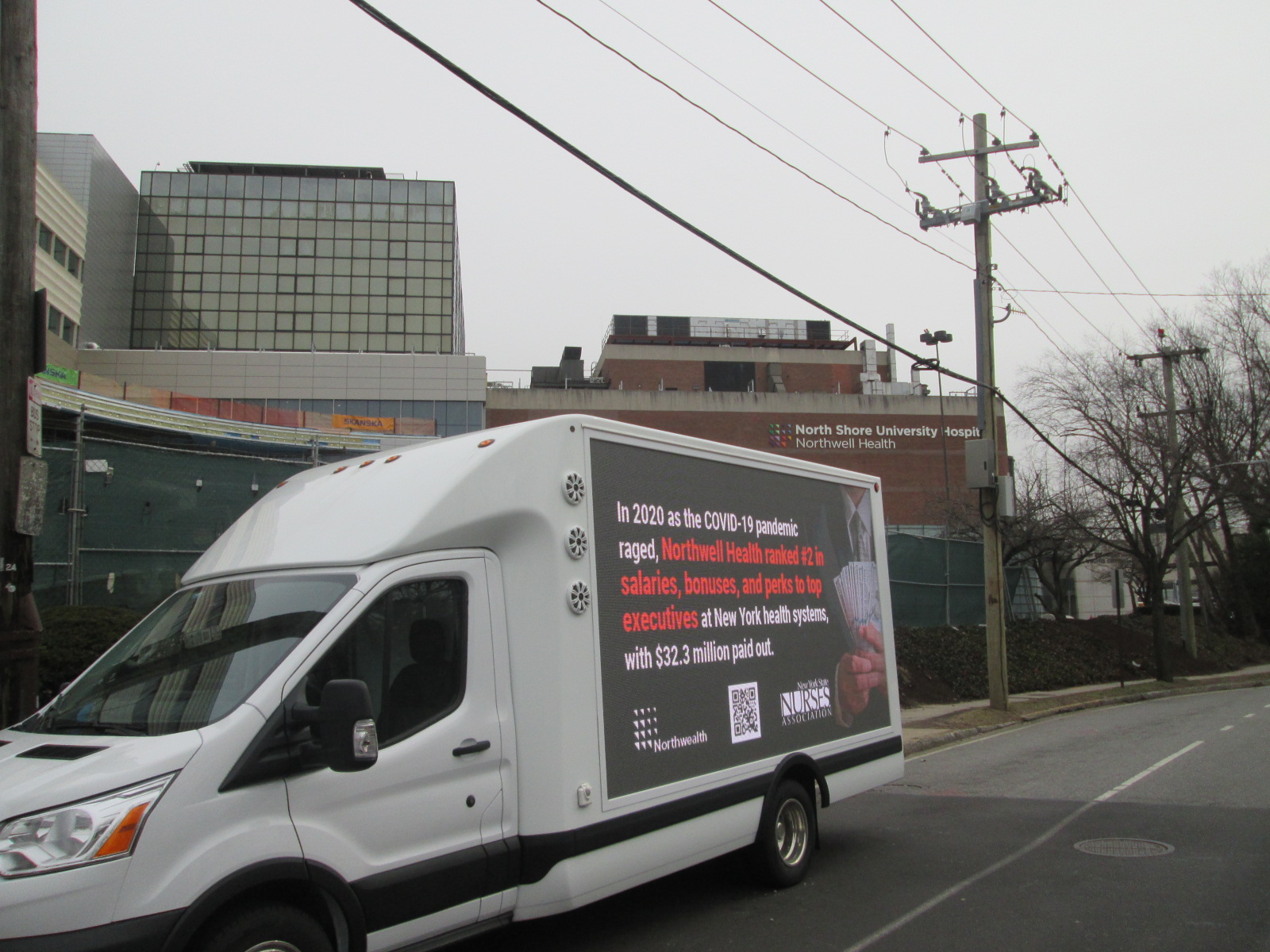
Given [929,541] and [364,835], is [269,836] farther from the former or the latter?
[929,541]

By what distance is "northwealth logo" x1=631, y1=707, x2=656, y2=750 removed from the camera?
5.44 metres

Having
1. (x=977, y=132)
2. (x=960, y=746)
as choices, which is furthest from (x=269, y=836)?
(x=977, y=132)

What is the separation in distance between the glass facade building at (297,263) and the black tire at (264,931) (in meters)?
77.9

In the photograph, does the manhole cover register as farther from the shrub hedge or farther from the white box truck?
the shrub hedge

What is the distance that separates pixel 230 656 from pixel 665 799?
2609 millimetres

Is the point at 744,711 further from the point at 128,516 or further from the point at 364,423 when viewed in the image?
the point at 364,423

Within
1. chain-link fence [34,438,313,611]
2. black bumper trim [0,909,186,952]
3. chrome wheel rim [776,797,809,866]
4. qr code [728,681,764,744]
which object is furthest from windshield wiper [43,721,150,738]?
chain-link fence [34,438,313,611]

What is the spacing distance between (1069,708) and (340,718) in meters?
19.3

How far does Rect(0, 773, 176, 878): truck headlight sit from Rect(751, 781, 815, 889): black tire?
413 cm

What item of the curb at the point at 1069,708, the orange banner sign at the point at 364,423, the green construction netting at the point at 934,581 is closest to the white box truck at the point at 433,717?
the curb at the point at 1069,708

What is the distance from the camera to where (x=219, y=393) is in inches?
2452

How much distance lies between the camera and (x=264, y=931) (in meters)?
3.64

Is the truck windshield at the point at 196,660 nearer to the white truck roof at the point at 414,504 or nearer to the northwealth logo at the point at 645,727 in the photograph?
the white truck roof at the point at 414,504

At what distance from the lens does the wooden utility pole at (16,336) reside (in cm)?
588
